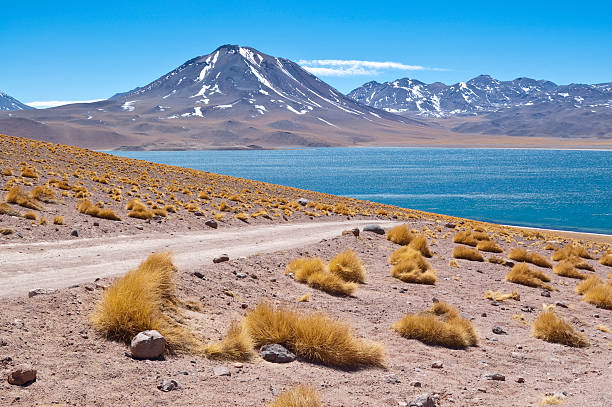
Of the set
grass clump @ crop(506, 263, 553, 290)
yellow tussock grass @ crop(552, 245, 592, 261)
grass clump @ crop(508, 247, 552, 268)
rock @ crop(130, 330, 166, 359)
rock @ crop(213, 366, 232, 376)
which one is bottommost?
yellow tussock grass @ crop(552, 245, 592, 261)

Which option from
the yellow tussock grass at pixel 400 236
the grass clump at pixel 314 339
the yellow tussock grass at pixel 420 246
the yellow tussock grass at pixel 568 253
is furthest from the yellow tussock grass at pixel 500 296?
the yellow tussock grass at pixel 568 253

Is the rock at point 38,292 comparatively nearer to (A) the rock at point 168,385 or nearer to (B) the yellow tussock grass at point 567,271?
(A) the rock at point 168,385

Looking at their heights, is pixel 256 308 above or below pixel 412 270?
above

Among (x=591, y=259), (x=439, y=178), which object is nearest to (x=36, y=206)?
(x=591, y=259)

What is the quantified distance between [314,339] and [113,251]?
27.1 feet

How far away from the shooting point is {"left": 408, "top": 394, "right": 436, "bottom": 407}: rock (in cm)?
690

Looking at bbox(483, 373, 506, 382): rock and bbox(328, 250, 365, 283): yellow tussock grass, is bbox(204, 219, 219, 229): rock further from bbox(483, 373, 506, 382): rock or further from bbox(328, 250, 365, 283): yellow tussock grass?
bbox(483, 373, 506, 382): rock

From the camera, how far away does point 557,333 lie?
1123cm

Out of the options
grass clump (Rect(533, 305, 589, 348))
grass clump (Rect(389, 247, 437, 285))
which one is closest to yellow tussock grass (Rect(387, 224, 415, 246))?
grass clump (Rect(389, 247, 437, 285))

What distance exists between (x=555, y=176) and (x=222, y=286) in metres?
129

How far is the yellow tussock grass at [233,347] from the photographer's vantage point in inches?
313

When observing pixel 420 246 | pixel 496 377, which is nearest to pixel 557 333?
pixel 496 377

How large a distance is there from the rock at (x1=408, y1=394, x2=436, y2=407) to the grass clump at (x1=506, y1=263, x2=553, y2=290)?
11.2 metres

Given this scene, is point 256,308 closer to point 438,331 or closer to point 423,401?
point 423,401
